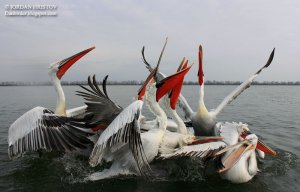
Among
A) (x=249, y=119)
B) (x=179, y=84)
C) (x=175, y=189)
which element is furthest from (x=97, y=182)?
(x=249, y=119)

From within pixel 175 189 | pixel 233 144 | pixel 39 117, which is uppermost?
pixel 39 117

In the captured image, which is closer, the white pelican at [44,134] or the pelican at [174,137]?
the white pelican at [44,134]

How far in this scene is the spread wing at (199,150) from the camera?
196 inches

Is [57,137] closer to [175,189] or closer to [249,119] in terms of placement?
[175,189]

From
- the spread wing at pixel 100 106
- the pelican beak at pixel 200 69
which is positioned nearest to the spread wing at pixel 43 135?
the spread wing at pixel 100 106

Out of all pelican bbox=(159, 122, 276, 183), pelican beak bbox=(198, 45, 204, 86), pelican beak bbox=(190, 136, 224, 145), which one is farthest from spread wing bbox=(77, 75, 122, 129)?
pelican beak bbox=(198, 45, 204, 86)

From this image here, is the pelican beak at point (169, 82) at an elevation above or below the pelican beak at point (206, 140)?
above

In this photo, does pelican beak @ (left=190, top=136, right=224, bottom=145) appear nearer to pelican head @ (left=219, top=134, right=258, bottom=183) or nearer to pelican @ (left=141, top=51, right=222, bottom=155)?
pelican @ (left=141, top=51, right=222, bottom=155)

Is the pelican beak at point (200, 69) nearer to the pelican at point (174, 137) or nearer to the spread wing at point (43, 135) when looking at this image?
the pelican at point (174, 137)

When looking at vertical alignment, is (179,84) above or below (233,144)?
above

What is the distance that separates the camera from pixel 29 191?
4.91 m

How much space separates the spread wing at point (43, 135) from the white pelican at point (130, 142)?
433mm

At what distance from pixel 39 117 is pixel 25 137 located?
1.20 ft

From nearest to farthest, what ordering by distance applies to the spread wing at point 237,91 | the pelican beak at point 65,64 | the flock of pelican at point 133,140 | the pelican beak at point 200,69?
1. the flock of pelican at point 133,140
2. the pelican beak at point 200,69
3. the pelican beak at point 65,64
4. the spread wing at point 237,91
